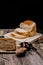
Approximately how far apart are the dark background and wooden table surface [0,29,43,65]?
729 millimetres

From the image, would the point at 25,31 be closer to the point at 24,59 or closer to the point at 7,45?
the point at 7,45

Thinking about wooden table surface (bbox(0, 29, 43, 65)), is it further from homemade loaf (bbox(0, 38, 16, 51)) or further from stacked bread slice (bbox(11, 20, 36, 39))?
stacked bread slice (bbox(11, 20, 36, 39))

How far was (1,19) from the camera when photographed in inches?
75.2

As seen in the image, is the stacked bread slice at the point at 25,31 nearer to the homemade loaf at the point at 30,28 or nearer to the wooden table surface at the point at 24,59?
the homemade loaf at the point at 30,28

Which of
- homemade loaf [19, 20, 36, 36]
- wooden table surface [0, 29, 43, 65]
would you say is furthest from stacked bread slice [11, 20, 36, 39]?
wooden table surface [0, 29, 43, 65]

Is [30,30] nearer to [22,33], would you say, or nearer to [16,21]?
[22,33]

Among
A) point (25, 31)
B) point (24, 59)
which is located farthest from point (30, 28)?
point (24, 59)

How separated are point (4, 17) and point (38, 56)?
2.73 ft

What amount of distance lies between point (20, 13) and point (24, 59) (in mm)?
841

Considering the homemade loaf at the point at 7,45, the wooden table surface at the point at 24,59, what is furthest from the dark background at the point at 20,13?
the wooden table surface at the point at 24,59

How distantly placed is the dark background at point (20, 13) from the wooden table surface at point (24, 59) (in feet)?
2.39

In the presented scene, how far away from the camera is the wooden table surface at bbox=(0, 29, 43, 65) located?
1.08m

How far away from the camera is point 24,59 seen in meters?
1.14

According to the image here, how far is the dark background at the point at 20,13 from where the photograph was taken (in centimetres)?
188
